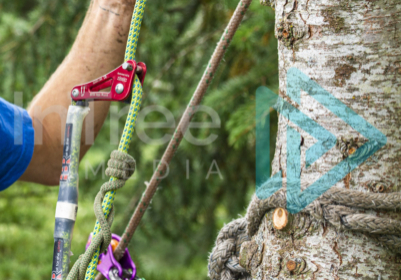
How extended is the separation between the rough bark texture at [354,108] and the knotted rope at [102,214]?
29cm

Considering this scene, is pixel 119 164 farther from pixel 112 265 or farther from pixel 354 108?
pixel 354 108

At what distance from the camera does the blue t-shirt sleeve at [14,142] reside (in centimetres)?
87

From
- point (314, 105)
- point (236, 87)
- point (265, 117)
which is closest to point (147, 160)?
point (236, 87)

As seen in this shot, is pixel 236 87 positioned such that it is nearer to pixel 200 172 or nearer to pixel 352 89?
pixel 200 172

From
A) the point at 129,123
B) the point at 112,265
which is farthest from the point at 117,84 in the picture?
the point at 112,265

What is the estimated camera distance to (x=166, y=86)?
1.87 m

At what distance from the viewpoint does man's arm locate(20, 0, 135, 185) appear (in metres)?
0.85

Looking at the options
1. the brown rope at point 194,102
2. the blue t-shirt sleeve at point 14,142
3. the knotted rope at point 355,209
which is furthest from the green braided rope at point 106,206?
the blue t-shirt sleeve at point 14,142

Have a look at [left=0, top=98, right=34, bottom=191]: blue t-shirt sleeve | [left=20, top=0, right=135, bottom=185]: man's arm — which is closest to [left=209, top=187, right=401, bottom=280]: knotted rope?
[left=20, top=0, right=135, bottom=185]: man's arm

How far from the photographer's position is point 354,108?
1.70 feet

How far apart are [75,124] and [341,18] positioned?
475 mm

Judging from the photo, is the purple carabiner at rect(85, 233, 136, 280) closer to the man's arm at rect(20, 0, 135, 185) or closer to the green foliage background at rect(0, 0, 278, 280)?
the man's arm at rect(20, 0, 135, 185)

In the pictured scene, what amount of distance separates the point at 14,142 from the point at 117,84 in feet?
1.32

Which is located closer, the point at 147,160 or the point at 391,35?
the point at 391,35
